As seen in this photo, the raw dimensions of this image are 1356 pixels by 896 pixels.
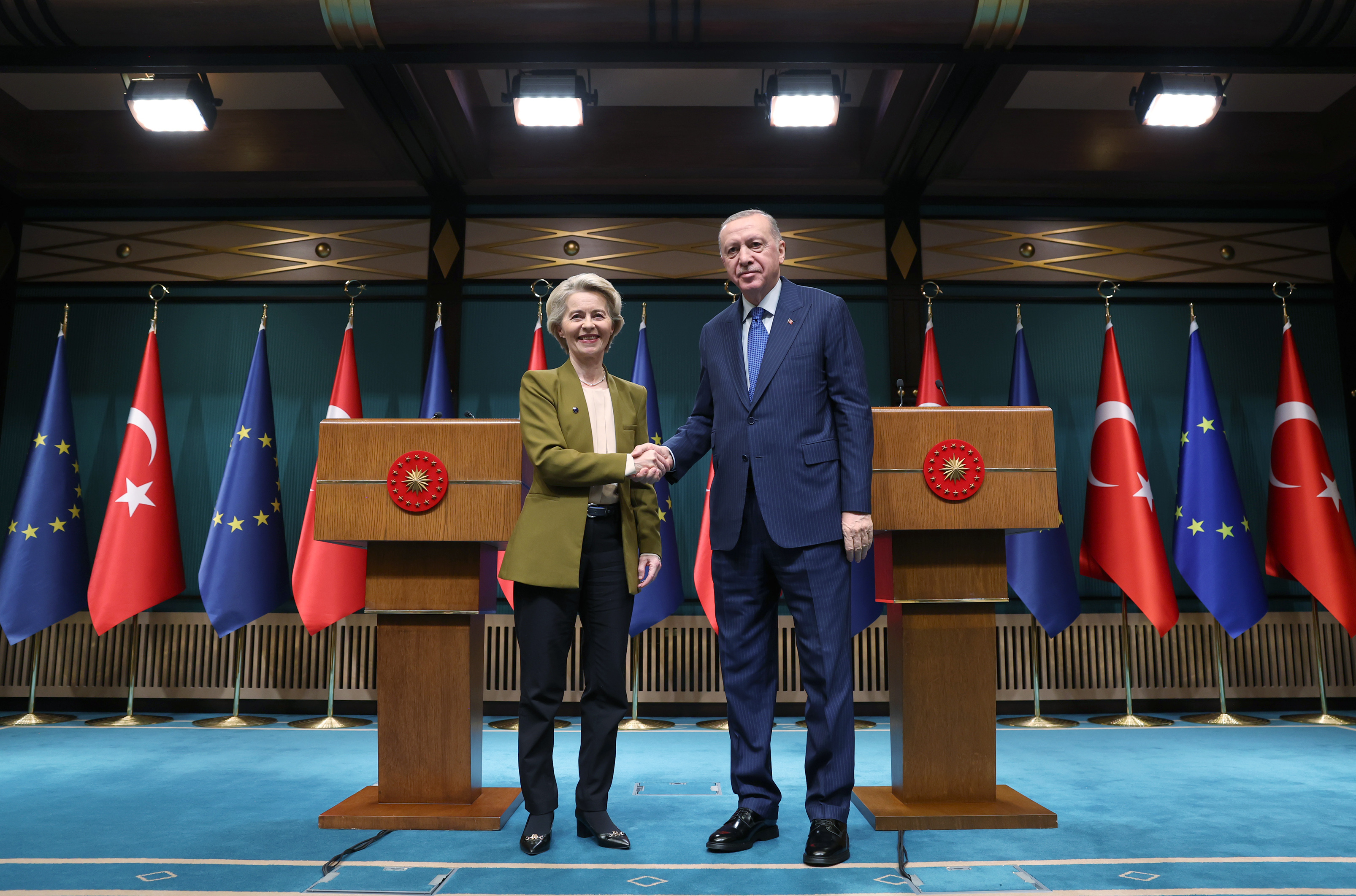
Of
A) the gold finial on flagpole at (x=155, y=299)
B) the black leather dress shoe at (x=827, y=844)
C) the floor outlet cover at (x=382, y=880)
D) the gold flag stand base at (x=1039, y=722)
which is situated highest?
the gold finial on flagpole at (x=155, y=299)

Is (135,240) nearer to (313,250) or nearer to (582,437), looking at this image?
(313,250)

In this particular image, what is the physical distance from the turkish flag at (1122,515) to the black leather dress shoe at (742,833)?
3.11 metres

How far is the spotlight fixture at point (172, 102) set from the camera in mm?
4418

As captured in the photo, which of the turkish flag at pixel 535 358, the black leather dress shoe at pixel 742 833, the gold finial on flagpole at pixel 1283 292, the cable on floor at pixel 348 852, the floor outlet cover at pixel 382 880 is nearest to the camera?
the floor outlet cover at pixel 382 880

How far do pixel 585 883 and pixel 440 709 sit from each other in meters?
0.77

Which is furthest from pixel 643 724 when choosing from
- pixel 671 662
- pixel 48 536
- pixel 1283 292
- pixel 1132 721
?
pixel 1283 292

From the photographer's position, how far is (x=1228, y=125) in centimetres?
524

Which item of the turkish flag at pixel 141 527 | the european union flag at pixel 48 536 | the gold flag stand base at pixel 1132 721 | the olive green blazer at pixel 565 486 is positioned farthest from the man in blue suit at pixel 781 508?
the european union flag at pixel 48 536

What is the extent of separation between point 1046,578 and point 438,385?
3.69m

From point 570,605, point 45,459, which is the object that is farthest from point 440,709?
point 45,459

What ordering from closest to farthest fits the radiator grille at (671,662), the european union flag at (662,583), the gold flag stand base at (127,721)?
1. the gold flag stand base at (127,721)
2. the european union flag at (662,583)
3. the radiator grille at (671,662)

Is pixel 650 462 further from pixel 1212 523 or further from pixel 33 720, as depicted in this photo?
pixel 33 720

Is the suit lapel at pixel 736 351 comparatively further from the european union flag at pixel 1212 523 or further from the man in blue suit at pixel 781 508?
the european union flag at pixel 1212 523

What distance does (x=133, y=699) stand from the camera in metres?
4.56
